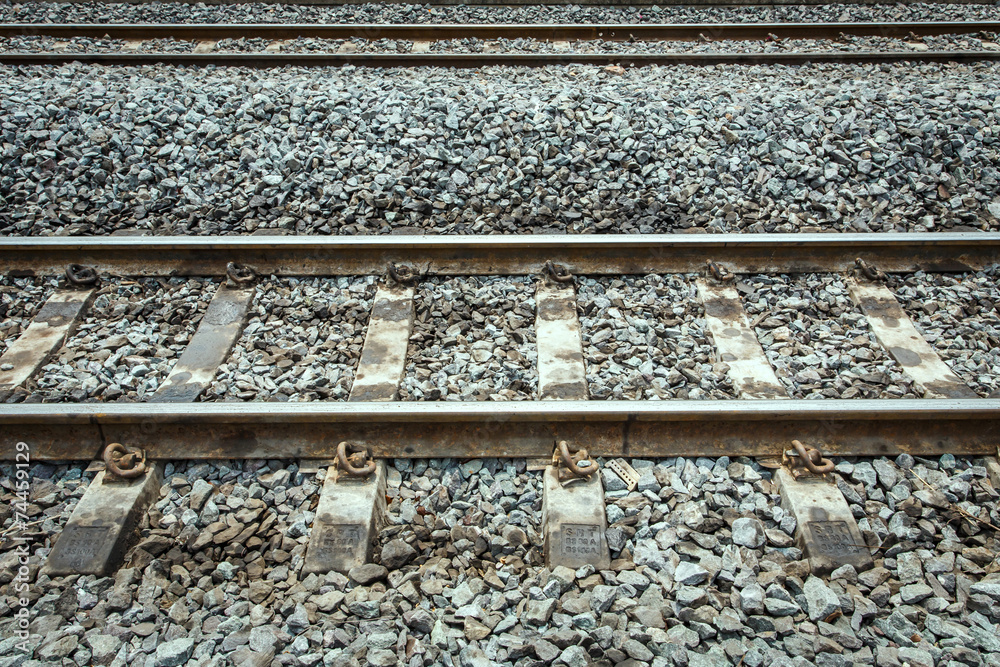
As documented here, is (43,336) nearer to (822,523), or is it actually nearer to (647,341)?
(647,341)

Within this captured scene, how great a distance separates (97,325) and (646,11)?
9041 mm

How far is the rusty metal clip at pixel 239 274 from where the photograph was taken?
457cm

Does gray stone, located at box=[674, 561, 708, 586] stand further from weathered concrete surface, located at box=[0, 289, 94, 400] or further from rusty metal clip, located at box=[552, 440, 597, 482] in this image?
weathered concrete surface, located at box=[0, 289, 94, 400]

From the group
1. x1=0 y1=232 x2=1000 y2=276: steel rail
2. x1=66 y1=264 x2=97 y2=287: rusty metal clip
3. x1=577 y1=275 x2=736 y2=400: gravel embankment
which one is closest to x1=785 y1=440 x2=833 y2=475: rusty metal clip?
x1=577 y1=275 x2=736 y2=400: gravel embankment

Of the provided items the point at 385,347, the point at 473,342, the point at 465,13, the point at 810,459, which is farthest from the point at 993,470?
the point at 465,13

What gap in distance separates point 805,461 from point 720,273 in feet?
5.71

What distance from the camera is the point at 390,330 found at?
4172 mm

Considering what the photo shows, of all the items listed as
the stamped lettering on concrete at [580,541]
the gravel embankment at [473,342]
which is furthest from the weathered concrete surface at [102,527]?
the stamped lettering on concrete at [580,541]

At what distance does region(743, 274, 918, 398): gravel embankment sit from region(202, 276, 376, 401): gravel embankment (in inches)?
99.2

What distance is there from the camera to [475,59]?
8.10 meters

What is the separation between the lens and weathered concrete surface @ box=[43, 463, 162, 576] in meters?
2.84

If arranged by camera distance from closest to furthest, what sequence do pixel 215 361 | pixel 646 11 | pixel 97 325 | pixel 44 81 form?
pixel 215 361 → pixel 97 325 → pixel 44 81 → pixel 646 11

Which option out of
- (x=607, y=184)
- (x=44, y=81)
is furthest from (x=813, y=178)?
(x=44, y=81)

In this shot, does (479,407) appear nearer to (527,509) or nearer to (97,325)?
(527,509)
